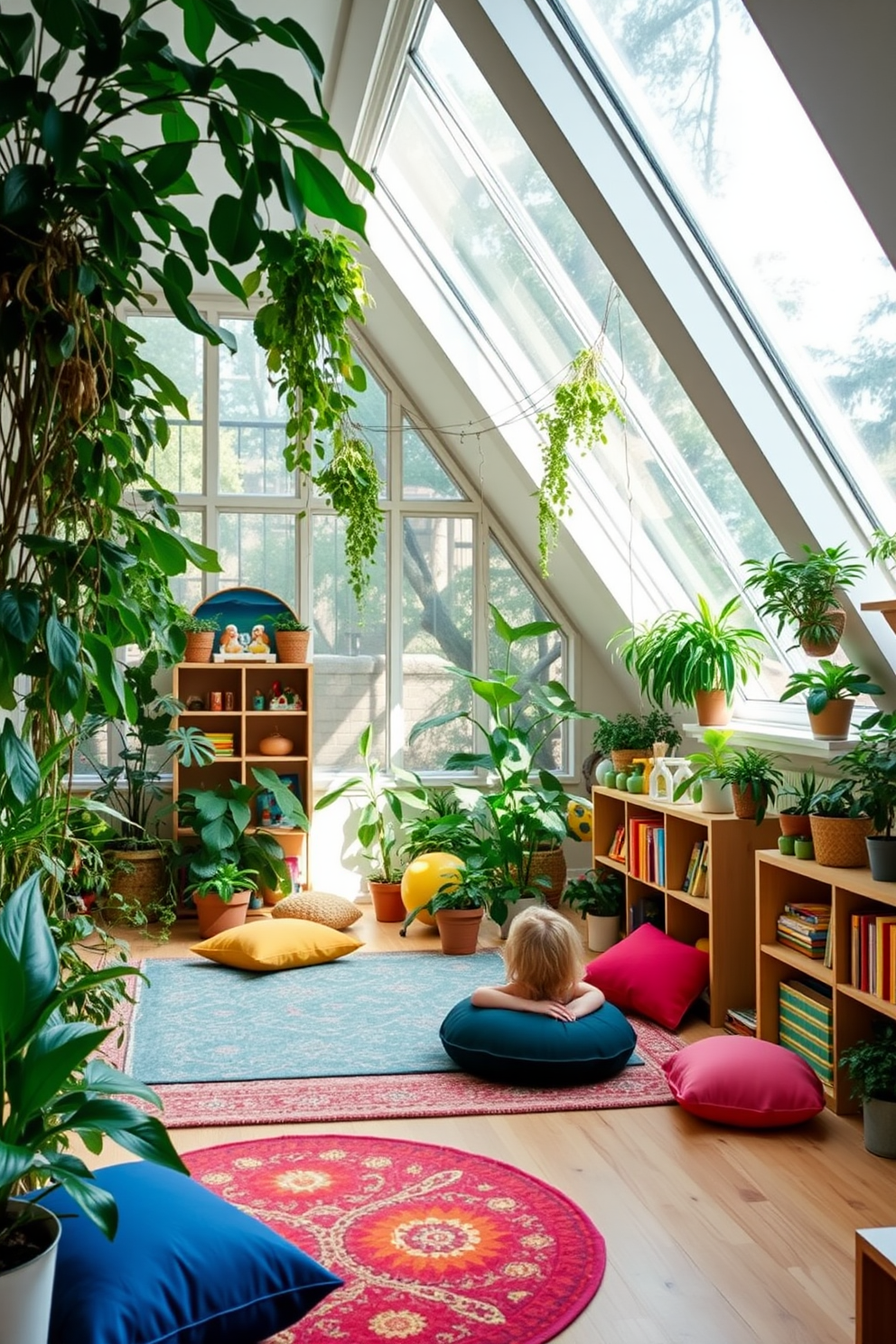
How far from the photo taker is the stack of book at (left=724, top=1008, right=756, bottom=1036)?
4.43 metres

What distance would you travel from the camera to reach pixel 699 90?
3621 mm

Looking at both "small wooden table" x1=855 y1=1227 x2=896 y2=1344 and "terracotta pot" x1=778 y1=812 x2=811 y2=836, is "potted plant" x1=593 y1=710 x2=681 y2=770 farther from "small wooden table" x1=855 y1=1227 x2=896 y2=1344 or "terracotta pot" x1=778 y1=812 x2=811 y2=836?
"small wooden table" x1=855 y1=1227 x2=896 y2=1344

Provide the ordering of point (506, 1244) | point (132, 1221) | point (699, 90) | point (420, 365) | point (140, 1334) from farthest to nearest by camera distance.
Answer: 1. point (420, 365)
2. point (699, 90)
3. point (506, 1244)
4. point (132, 1221)
5. point (140, 1334)

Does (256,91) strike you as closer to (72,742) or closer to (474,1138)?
(72,742)

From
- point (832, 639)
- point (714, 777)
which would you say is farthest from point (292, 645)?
point (832, 639)

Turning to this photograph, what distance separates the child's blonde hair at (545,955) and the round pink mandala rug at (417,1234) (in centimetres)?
77

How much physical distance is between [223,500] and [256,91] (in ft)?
19.2

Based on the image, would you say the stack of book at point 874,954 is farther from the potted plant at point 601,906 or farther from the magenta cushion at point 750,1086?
the potted plant at point 601,906

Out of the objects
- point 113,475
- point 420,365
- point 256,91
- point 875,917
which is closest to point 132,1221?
point 113,475

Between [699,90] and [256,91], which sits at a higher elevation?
[699,90]

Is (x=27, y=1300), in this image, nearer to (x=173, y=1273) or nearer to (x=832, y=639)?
(x=173, y=1273)

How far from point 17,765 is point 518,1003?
8.50ft

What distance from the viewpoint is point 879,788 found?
3.69m

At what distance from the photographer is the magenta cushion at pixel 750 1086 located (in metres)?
3.61
